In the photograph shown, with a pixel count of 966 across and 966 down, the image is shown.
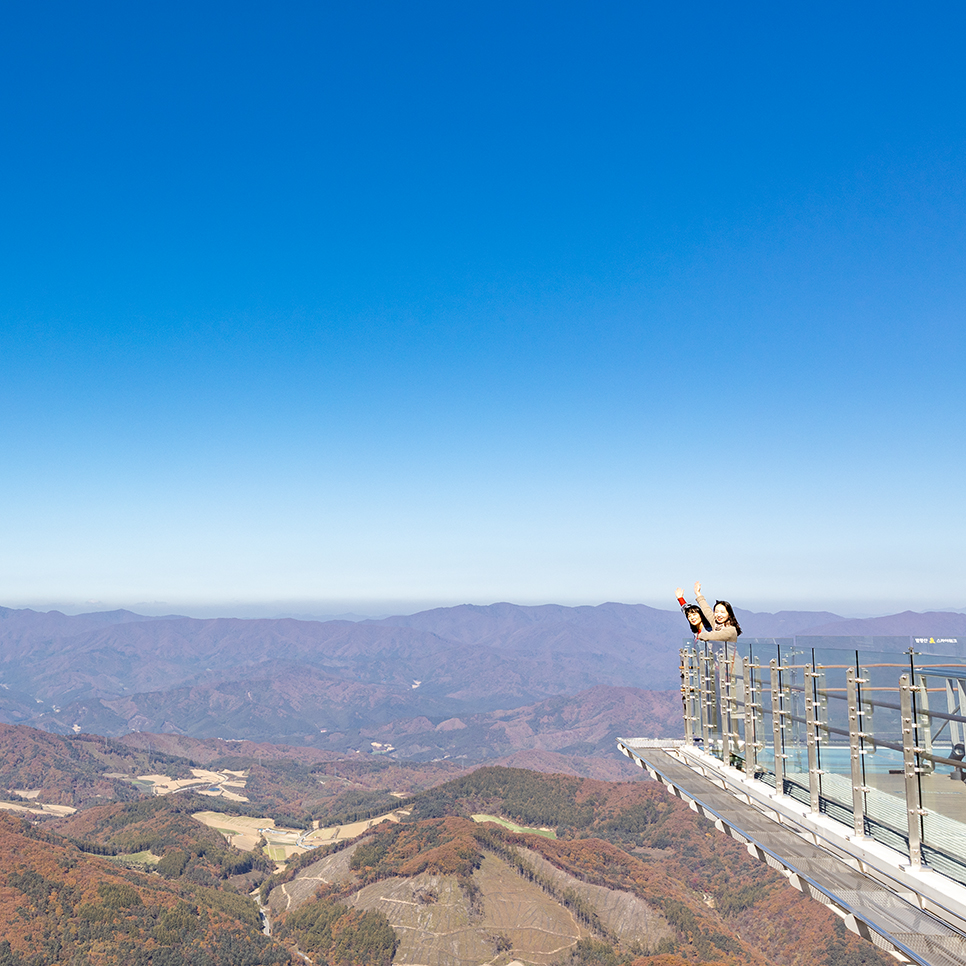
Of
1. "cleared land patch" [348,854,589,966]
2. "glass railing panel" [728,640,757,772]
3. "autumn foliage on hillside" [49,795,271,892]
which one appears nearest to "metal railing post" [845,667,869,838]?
"glass railing panel" [728,640,757,772]

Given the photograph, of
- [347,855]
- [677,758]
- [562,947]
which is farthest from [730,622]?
[347,855]

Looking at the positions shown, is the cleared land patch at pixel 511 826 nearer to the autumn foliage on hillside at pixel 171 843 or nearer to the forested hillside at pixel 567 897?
the forested hillside at pixel 567 897

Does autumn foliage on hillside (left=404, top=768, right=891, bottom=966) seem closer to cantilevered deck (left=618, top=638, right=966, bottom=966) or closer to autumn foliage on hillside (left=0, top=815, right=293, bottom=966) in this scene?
autumn foliage on hillside (left=0, top=815, right=293, bottom=966)

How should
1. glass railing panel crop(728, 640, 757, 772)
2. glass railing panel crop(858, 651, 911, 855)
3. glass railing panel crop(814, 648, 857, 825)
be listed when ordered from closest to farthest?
glass railing panel crop(858, 651, 911, 855) → glass railing panel crop(814, 648, 857, 825) → glass railing panel crop(728, 640, 757, 772)

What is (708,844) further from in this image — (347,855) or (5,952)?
(5,952)

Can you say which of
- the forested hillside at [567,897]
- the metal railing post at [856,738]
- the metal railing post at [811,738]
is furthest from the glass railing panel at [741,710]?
the forested hillside at [567,897]

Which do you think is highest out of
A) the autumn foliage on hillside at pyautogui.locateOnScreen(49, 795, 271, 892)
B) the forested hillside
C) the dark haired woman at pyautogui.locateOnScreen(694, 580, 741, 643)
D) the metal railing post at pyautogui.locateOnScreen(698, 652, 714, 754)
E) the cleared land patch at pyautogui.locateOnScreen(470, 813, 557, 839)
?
the dark haired woman at pyautogui.locateOnScreen(694, 580, 741, 643)
